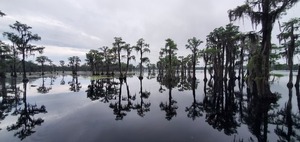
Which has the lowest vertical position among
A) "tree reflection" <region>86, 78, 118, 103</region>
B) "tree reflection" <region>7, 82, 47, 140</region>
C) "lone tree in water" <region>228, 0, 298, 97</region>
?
"tree reflection" <region>86, 78, 118, 103</region>

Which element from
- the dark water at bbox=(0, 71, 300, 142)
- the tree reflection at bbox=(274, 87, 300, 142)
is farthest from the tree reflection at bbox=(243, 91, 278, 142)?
the tree reflection at bbox=(274, 87, 300, 142)

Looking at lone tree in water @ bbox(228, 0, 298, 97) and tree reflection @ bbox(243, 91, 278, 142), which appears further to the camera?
lone tree in water @ bbox(228, 0, 298, 97)

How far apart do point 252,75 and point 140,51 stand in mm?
37063

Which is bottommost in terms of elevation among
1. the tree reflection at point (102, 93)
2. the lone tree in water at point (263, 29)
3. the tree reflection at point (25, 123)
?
the tree reflection at point (102, 93)

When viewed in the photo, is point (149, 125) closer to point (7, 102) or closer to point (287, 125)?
point (287, 125)

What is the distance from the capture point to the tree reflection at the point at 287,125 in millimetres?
7858

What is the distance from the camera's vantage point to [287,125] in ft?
31.0

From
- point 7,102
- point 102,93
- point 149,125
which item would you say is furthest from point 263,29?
point 7,102

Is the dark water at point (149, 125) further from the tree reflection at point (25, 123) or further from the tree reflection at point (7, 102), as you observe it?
the tree reflection at point (7, 102)

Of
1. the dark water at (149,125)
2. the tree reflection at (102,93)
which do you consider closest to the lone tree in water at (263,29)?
the dark water at (149,125)

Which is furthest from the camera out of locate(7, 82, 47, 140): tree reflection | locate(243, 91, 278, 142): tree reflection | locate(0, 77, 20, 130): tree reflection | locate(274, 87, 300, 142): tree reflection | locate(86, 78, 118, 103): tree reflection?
locate(86, 78, 118, 103): tree reflection

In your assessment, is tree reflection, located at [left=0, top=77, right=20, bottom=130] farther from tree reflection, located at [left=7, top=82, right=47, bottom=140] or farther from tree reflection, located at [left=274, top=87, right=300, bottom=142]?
tree reflection, located at [left=274, top=87, right=300, bottom=142]

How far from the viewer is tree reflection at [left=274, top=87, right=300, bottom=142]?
7858mm

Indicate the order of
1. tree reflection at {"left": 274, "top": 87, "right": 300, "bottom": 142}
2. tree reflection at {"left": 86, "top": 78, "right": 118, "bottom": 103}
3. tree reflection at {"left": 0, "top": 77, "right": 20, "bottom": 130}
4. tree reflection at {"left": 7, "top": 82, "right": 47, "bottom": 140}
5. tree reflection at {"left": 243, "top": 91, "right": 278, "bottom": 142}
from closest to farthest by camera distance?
tree reflection at {"left": 274, "top": 87, "right": 300, "bottom": 142}, tree reflection at {"left": 243, "top": 91, "right": 278, "bottom": 142}, tree reflection at {"left": 7, "top": 82, "right": 47, "bottom": 140}, tree reflection at {"left": 0, "top": 77, "right": 20, "bottom": 130}, tree reflection at {"left": 86, "top": 78, "right": 118, "bottom": 103}
